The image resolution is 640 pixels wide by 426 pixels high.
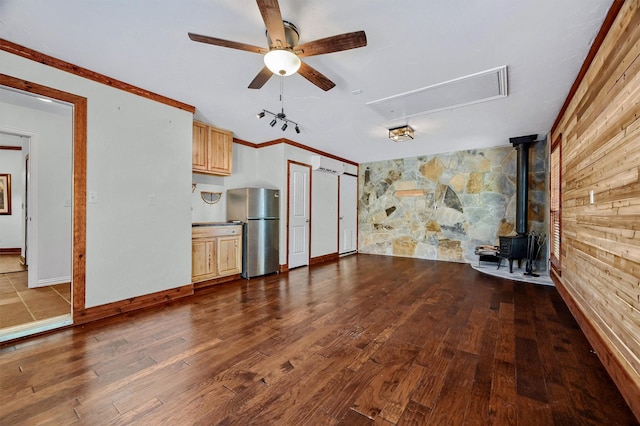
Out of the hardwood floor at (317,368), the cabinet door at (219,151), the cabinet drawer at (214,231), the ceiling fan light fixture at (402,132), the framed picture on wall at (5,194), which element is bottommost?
the hardwood floor at (317,368)

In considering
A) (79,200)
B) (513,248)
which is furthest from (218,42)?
(513,248)

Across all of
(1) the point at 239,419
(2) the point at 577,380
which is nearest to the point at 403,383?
(1) the point at 239,419

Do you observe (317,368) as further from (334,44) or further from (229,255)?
(229,255)

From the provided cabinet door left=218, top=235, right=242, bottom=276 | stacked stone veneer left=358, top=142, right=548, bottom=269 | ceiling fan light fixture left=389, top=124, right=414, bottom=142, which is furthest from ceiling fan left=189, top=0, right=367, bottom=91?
stacked stone veneer left=358, top=142, right=548, bottom=269

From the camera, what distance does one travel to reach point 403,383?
5.61 ft

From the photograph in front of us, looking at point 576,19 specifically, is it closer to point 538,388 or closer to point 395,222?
point 538,388

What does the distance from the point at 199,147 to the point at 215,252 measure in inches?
63.1

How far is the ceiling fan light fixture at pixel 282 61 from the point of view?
1.92 metres

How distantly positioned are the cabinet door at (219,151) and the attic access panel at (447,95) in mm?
2403

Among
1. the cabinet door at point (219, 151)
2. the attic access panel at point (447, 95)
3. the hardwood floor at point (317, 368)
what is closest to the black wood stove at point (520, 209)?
the hardwood floor at point (317, 368)

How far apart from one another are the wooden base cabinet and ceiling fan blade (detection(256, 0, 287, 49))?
9.20 ft

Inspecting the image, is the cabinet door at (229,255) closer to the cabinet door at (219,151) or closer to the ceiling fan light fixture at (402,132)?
the cabinet door at (219,151)

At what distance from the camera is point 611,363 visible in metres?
1.77

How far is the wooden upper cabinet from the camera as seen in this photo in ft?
13.0
